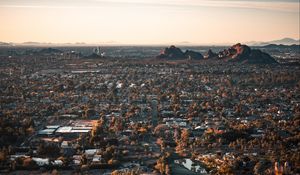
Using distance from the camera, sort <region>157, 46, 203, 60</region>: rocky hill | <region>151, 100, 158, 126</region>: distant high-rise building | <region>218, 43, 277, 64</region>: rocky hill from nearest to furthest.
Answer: <region>151, 100, 158, 126</region>: distant high-rise building, <region>218, 43, 277, 64</region>: rocky hill, <region>157, 46, 203, 60</region>: rocky hill

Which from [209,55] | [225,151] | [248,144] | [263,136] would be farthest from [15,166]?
[209,55]

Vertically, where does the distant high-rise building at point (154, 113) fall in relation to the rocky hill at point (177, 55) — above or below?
below

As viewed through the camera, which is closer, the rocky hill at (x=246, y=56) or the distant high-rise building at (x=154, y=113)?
the distant high-rise building at (x=154, y=113)

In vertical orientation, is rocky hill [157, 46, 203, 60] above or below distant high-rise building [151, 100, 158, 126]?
above

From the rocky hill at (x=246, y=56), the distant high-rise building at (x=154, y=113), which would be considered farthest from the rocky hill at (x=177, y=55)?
the distant high-rise building at (x=154, y=113)

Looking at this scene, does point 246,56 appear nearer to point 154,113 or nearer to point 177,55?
point 177,55

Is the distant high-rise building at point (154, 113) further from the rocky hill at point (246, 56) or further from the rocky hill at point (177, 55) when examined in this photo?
the rocky hill at point (177, 55)

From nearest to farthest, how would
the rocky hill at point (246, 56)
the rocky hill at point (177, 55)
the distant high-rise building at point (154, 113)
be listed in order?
the distant high-rise building at point (154, 113), the rocky hill at point (246, 56), the rocky hill at point (177, 55)

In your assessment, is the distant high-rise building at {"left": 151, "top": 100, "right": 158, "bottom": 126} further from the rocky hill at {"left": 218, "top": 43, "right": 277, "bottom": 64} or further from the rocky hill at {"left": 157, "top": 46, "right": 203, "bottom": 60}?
the rocky hill at {"left": 157, "top": 46, "right": 203, "bottom": 60}

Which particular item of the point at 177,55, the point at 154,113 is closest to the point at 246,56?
the point at 177,55

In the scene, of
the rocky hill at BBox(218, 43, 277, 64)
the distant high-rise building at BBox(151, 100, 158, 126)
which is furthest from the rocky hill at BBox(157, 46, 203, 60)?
the distant high-rise building at BBox(151, 100, 158, 126)

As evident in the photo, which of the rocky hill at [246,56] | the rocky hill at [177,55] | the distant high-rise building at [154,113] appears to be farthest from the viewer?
the rocky hill at [177,55]

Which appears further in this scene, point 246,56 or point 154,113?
point 246,56
